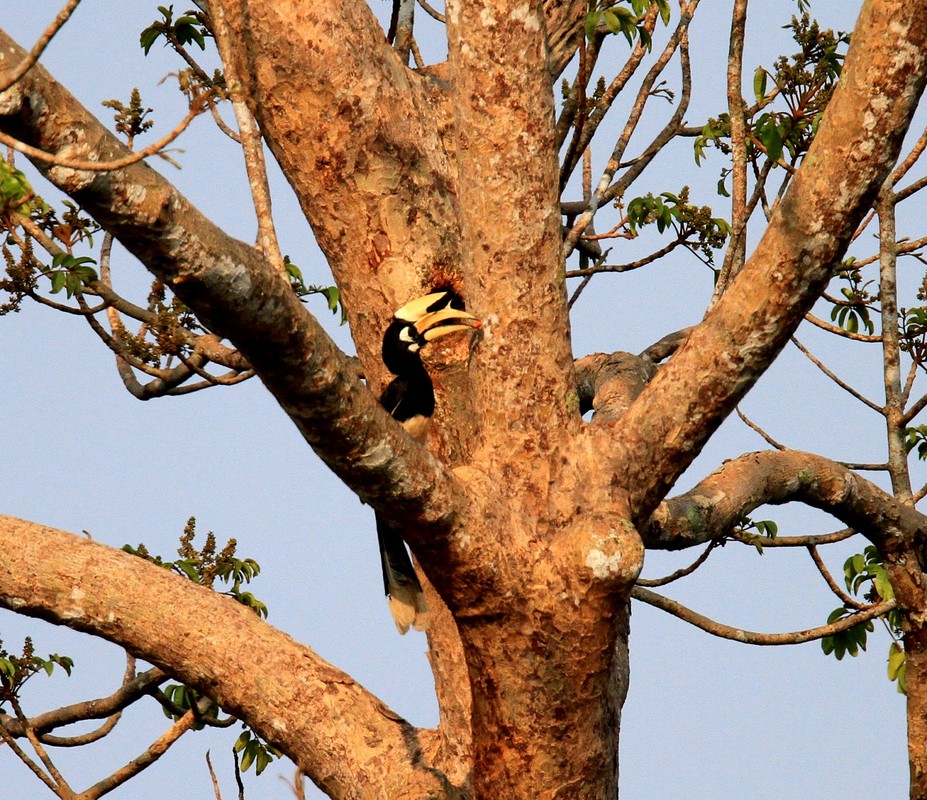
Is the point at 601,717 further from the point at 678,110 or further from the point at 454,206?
the point at 678,110

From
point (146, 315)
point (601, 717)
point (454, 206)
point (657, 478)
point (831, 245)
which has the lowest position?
point (601, 717)

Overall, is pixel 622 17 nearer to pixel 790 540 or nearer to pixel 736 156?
pixel 736 156

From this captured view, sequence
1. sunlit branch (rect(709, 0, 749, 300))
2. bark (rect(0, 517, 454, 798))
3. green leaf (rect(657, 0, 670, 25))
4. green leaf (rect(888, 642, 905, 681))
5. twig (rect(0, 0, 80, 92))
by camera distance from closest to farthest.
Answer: twig (rect(0, 0, 80, 92)) → bark (rect(0, 517, 454, 798)) → sunlit branch (rect(709, 0, 749, 300)) → green leaf (rect(888, 642, 905, 681)) → green leaf (rect(657, 0, 670, 25))

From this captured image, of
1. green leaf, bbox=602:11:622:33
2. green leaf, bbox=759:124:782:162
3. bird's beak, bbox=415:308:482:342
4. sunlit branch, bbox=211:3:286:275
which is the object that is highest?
green leaf, bbox=602:11:622:33

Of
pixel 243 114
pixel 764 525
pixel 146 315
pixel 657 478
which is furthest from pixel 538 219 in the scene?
pixel 146 315

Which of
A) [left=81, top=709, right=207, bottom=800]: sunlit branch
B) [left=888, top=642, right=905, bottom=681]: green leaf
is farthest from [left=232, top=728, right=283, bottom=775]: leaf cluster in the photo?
[left=888, top=642, right=905, bottom=681]: green leaf

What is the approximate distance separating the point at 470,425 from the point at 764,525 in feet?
5.46

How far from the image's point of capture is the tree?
2750 millimetres

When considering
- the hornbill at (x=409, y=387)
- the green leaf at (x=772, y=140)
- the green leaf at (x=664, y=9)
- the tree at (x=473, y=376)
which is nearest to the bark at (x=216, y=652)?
the tree at (x=473, y=376)

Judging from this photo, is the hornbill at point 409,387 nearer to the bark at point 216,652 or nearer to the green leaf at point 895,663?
the bark at point 216,652

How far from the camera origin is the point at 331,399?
2.79m

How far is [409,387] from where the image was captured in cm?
520

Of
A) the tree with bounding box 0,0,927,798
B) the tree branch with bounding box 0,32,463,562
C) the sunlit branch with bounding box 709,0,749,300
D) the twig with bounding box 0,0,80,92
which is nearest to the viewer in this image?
the twig with bounding box 0,0,80,92

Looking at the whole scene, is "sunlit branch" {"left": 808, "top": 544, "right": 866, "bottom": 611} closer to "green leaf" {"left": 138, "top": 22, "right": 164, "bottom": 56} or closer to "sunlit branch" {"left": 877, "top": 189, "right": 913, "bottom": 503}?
"sunlit branch" {"left": 877, "top": 189, "right": 913, "bottom": 503}
